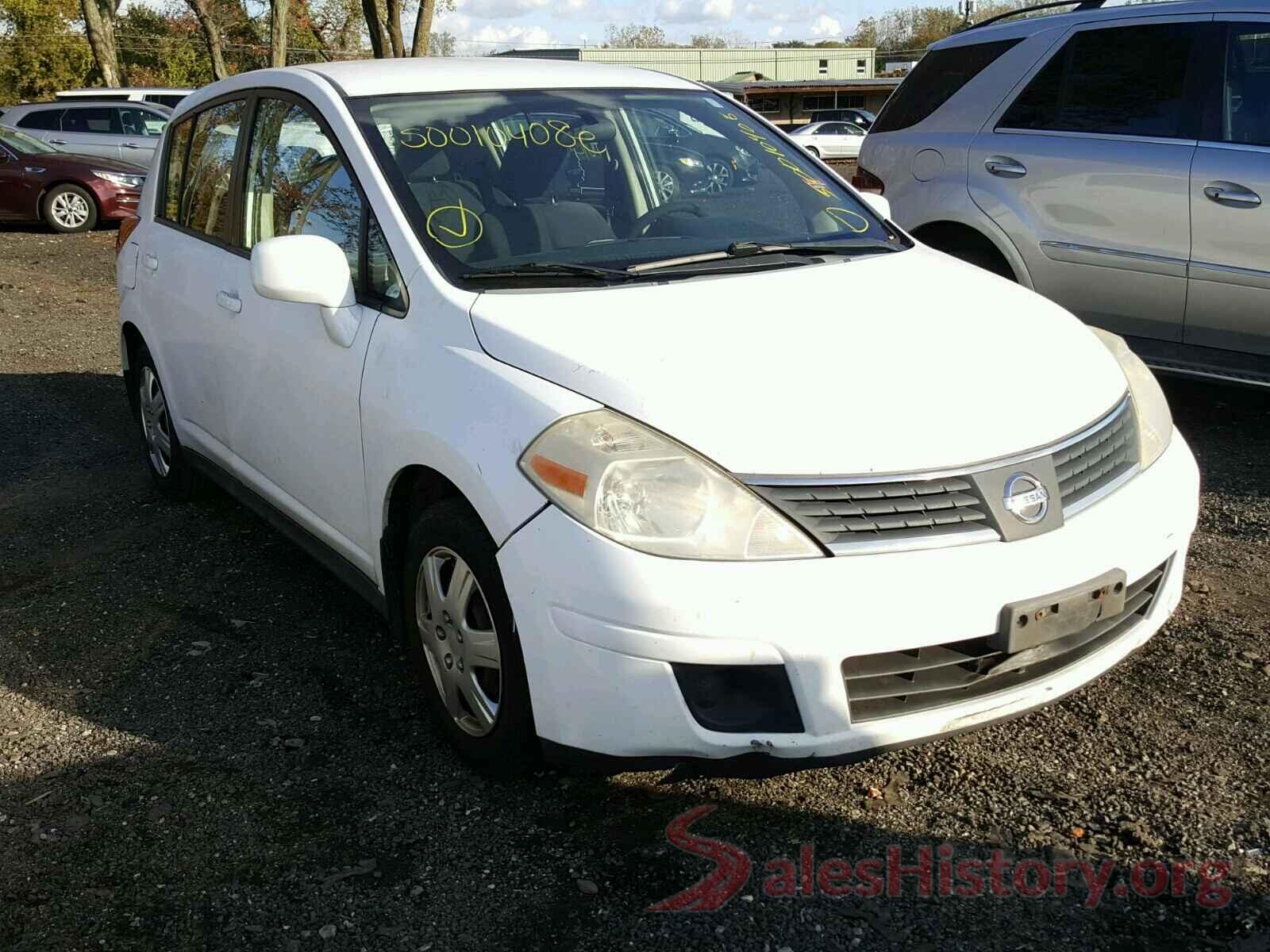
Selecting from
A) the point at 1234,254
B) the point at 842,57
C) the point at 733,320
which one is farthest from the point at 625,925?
the point at 842,57

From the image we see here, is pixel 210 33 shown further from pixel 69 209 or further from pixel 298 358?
pixel 298 358

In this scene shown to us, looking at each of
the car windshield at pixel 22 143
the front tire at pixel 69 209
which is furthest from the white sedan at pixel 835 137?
the front tire at pixel 69 209

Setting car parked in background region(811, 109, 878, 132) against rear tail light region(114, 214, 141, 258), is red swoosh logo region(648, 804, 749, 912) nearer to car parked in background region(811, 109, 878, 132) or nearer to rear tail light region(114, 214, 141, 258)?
rear tail light region(114, 214, 141, 258)

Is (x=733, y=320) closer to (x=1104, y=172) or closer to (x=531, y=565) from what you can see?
(x=531, y=565)

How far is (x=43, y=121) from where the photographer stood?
18828mm

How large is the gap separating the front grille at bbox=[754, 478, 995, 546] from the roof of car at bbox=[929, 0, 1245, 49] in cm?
404

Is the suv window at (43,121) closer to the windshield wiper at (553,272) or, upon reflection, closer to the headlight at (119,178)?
the headlight at (119,178)

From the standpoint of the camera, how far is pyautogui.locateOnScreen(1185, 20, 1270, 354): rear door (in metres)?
5.39

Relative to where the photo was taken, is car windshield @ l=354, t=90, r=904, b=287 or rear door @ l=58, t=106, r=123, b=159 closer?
car windshield @ l=354, t=90, r=904, b=287

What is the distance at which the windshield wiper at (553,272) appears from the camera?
3.32 m

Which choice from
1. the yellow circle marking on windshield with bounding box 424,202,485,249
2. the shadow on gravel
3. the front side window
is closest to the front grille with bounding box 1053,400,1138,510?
the shadow on gravel

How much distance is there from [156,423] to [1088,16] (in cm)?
472

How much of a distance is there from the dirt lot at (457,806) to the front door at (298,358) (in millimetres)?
505

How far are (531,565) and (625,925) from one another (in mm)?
766
